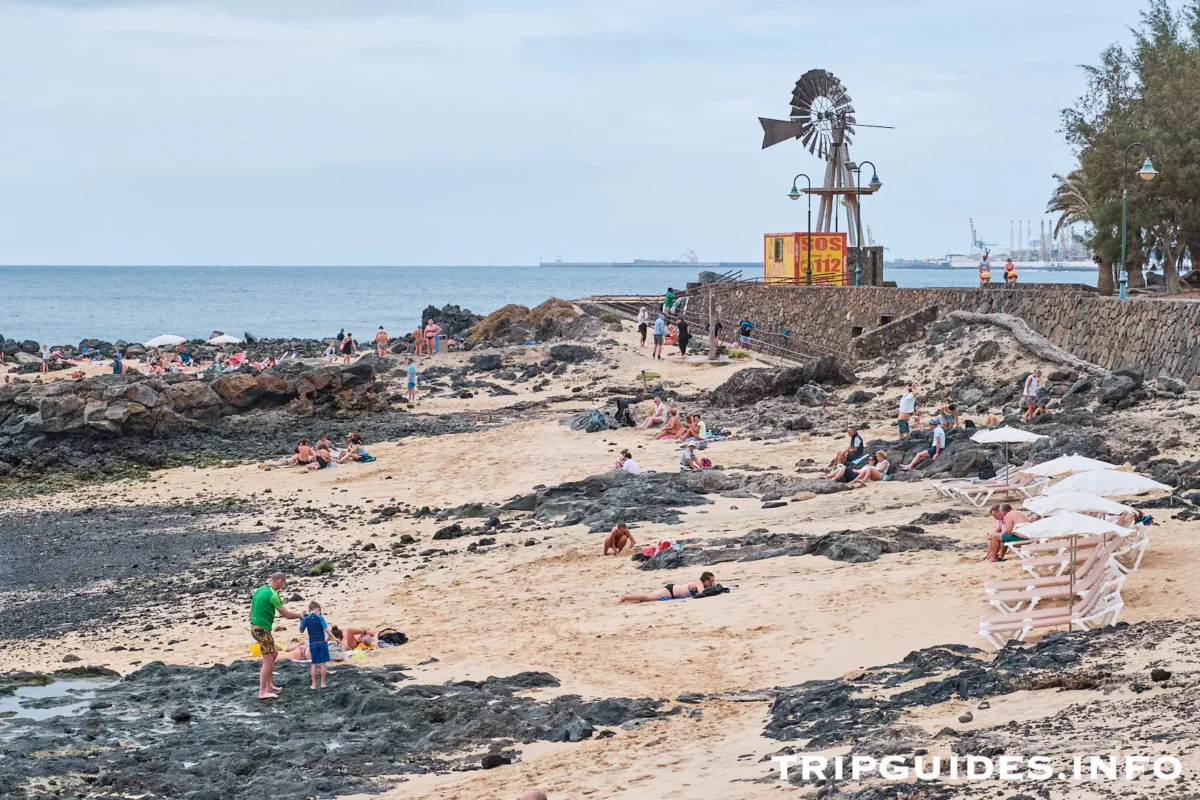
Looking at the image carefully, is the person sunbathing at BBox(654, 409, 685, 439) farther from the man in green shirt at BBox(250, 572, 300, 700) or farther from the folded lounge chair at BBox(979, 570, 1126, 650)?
the folded lounge chair at BBox(979, 570, 1126, 650)

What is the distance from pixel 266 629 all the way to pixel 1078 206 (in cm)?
4515

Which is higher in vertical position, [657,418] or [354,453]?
[657,418]

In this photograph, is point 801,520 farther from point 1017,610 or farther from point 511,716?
point 511,716

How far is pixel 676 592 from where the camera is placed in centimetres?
1625

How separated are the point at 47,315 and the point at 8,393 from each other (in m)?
97.0

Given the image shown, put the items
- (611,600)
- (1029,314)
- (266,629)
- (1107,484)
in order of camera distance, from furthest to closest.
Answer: (1029,314), (611,600), (1107,484), (266,629)

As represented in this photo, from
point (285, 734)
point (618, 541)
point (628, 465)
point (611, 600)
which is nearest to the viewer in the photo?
point (285, 734)

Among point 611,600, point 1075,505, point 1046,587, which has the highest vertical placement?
point 1075,505

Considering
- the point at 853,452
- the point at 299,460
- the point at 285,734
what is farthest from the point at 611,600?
the point at 299,460

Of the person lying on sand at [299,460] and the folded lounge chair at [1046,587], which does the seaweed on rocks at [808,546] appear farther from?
the person lying on sand at [299,460]

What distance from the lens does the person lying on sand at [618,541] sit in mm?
19094

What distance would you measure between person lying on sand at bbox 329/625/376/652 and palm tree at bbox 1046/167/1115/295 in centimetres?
3381

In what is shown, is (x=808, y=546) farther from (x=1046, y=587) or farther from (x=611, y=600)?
(x=1046, y=587)

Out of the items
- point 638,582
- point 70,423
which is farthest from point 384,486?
point 638,582
